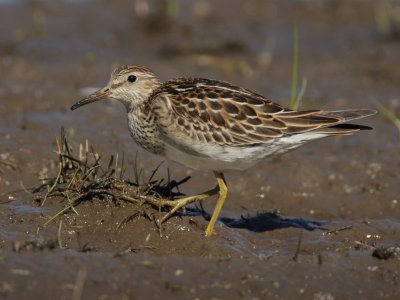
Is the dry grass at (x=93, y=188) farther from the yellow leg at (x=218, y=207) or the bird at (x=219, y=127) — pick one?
the yellow leg at (x=218, y=207)

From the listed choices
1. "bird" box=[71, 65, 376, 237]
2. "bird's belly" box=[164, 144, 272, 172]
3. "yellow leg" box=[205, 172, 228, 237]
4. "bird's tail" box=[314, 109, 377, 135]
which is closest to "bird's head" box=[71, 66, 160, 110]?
"bird" box=[71, 65, 376, 237]

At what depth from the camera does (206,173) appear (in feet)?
32.8

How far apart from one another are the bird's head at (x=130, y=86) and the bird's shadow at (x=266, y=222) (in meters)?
1.19

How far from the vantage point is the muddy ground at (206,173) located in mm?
6672

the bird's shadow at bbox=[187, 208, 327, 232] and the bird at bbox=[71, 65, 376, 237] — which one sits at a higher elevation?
the bird at bbox=[71, 65, 376, 237]

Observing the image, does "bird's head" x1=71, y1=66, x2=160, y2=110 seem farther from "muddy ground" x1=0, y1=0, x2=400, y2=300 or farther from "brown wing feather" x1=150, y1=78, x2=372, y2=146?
"muddy ground" x1=0, y1=0, x2=400, y2=300

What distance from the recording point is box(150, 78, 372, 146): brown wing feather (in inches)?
307

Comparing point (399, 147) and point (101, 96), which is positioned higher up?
point (101, 96)

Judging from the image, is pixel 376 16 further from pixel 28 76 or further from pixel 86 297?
pixel 86 297

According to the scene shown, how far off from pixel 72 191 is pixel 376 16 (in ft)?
33.8

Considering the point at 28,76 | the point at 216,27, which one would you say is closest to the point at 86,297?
the point at 28,76

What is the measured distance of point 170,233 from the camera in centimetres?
763

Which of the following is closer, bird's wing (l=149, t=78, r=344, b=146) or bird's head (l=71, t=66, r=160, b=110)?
bird's wing (l=149, t=78, r=344, b=146)

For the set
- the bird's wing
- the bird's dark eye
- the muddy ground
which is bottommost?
the muddy ground
